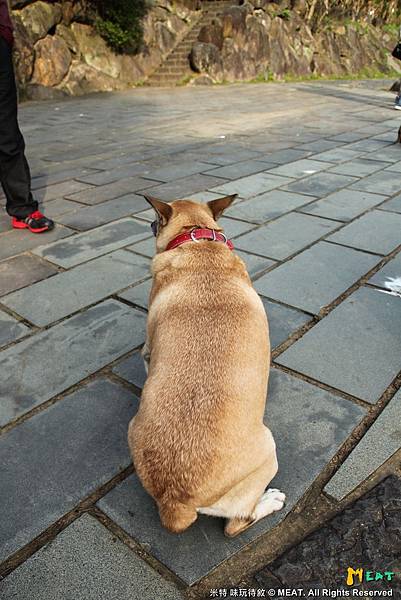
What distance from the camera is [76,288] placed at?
12.1 ft

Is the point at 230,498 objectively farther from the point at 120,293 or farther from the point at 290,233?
the point at 290,233

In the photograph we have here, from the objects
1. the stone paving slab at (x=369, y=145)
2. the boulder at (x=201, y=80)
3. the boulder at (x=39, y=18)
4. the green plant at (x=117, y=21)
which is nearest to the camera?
the stone paving slab at (x=369, y=145)

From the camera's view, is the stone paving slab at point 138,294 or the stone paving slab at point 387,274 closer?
the stone paving slab at point 138,294

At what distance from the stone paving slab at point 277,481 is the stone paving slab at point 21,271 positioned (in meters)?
2.31

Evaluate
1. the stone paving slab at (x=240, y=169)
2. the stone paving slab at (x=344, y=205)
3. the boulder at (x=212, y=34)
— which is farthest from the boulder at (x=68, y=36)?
the stone paving slab at (x=344, y=205)

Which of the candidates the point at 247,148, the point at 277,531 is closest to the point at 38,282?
the point at 277,531

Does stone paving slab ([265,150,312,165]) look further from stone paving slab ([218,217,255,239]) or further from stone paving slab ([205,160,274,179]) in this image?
stone paving slab ([218,217,255,239])

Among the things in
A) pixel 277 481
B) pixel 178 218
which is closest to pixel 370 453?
pixel 277 481

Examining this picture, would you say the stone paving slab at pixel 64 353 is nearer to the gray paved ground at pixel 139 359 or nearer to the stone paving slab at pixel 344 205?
the gray paved ground at pixel 139 359

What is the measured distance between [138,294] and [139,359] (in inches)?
33.9

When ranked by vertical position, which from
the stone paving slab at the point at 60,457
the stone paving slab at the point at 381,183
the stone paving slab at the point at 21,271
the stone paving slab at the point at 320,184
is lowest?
the stone paving slab at the point at 60,457

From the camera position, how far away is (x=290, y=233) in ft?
15.1

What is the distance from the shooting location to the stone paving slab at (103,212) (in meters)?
5.01

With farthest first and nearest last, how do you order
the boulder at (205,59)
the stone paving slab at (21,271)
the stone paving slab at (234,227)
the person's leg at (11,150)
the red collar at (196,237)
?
1. the boulder at (205,59)
2. the stone paving slab at (234,227)
3. the person's leg at (11,150)
4. the stone paving slab at (21,271)
5. the red collar at (196,237)
